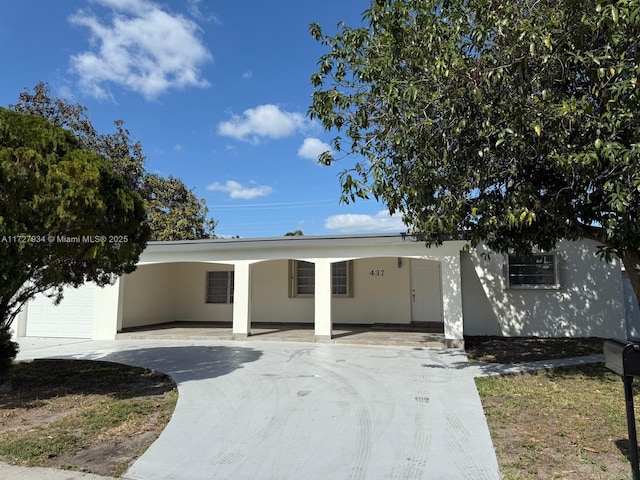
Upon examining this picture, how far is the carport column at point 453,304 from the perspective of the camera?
10.1 metres

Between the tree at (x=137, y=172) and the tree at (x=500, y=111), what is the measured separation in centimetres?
1837

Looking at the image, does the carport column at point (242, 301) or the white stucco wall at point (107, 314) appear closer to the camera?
the carport column at point (242, 301)

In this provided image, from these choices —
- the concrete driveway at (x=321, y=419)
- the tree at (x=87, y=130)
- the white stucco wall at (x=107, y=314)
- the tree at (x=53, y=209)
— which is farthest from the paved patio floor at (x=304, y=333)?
the tree at (x=87, y=130)

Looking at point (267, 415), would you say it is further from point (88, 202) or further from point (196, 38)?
point (196, 38)

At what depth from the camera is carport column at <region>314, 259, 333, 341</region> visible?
11008mm

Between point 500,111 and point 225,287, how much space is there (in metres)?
12.2

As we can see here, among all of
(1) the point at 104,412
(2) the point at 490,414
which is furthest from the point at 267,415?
(2) the point at 490,414

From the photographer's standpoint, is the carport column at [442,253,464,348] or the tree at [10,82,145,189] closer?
the carport column at [442,253,464,348]

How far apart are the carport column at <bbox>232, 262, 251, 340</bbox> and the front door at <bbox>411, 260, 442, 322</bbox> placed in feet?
17.4

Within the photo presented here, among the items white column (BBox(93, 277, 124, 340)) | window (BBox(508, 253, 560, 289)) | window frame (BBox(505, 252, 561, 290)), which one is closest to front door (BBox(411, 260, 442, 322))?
window frame (BBox(505, 252, 561, 290))

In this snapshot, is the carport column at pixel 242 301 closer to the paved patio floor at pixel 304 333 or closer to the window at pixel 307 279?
the paved patio floor at pixel 304 333

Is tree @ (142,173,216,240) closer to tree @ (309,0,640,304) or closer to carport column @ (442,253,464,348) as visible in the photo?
carport column @ (442,253,464,348)

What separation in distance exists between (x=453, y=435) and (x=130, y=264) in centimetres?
559

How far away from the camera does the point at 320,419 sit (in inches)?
196
